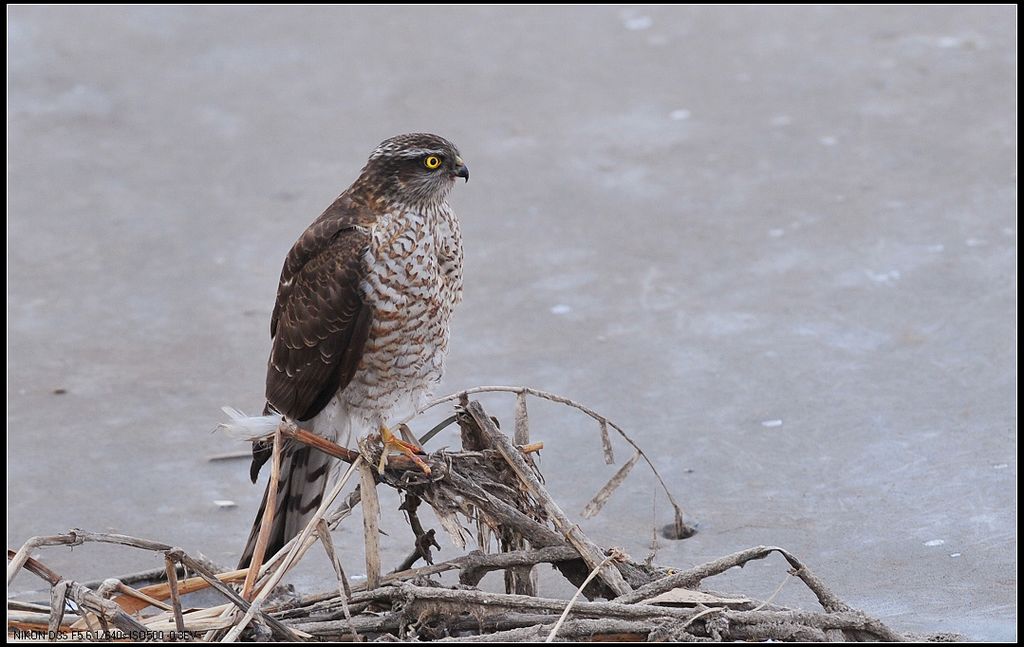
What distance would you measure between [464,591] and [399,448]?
627 millimetres

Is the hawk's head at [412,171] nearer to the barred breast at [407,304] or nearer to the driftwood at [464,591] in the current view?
the barred breast at [407,304]

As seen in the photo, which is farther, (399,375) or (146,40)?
(146,40)

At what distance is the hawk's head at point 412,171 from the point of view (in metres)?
4.49

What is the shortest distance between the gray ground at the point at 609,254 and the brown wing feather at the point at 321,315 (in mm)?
675

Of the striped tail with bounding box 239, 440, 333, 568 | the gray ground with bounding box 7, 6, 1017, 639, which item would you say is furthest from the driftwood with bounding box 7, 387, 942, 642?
the gray ground with bounding box 7, 6, 1017, 639

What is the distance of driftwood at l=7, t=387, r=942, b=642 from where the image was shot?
3.63 m

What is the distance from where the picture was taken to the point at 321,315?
4.43 metres

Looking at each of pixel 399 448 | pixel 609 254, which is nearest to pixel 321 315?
pixel 399 448

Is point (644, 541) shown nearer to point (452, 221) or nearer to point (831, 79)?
point (452, 221)

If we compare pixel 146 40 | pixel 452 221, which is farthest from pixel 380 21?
pixel 452 221

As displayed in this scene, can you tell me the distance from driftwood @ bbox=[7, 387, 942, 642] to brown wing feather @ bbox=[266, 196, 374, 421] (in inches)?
13.3

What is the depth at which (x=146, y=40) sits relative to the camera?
34.4 feet

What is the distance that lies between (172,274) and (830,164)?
3606 mm

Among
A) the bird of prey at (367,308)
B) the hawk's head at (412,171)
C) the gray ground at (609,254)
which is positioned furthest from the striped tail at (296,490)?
the hawk's head at (412,171)
